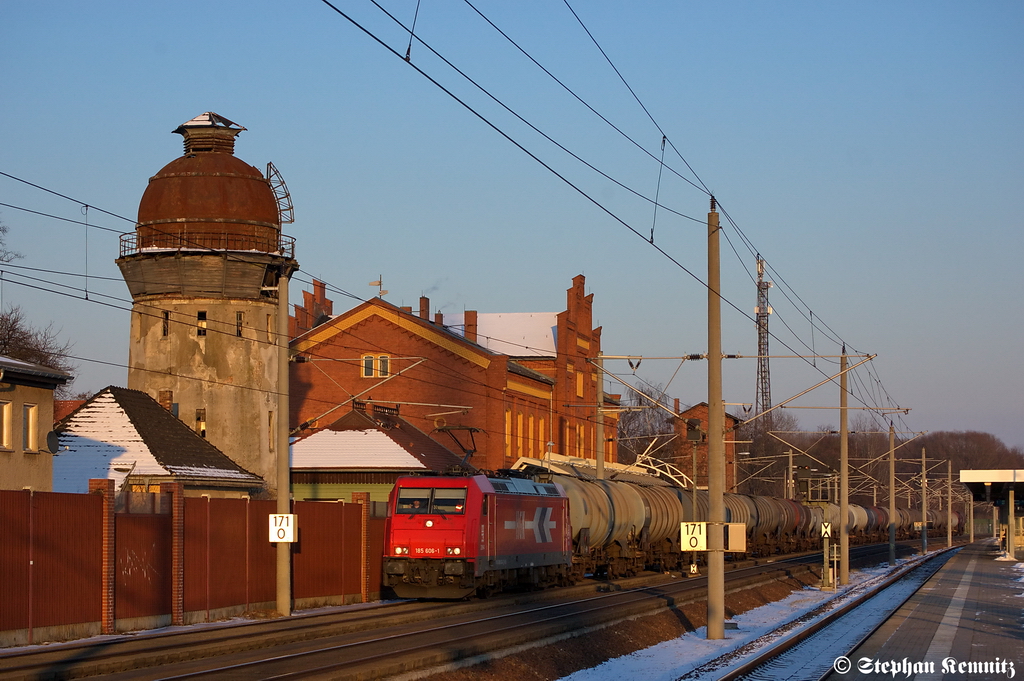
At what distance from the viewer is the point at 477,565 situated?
30672mm

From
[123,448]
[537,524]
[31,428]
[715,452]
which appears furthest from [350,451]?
[715,452]

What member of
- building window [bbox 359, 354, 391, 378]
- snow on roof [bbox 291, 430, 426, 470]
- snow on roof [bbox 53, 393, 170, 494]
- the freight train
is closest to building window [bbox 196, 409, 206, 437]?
snow on roof [bbox 53, 393, 170, 494]

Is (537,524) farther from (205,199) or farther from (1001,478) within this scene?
(1001,478)

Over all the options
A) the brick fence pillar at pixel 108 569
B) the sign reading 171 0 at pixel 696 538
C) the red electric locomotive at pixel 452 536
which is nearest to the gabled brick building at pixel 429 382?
the red electric locomotive at pixel 452 536

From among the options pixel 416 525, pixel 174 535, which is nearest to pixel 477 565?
pixel 416 525

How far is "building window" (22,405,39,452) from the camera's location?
113ft

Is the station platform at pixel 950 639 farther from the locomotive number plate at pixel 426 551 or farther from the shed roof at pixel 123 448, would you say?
the shed roof at pixel 123 448

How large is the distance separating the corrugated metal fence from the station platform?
44.4 feet

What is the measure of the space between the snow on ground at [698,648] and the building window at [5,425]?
19.4m

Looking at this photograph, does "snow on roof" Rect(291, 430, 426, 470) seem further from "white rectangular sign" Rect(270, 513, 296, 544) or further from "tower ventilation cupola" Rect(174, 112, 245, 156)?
"white rectangular sign" Rect(270, 513, 296, 544)

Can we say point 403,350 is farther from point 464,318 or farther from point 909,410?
point 909,410

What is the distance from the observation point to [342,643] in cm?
2150

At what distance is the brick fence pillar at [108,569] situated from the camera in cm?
2330

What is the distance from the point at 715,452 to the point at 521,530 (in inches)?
395
